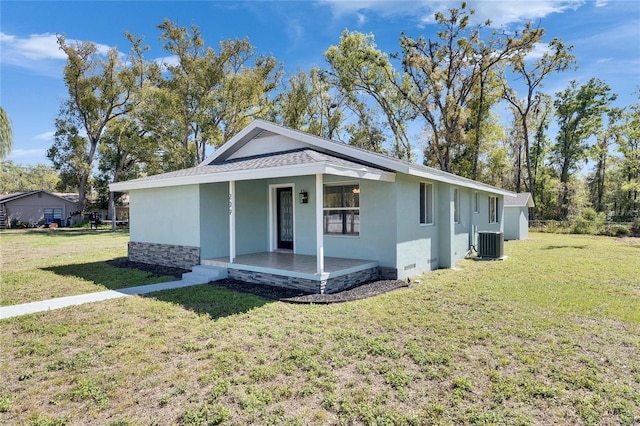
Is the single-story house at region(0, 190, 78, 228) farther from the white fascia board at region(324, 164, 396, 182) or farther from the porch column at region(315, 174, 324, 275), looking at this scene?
the white fascia board at region(324, 164, 396, 182)

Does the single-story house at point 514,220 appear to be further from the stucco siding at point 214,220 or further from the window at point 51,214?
the window at point 51,214

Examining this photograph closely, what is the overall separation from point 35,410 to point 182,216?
679 centimetres

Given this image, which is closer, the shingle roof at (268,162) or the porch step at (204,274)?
the shingle roof at (268,162)

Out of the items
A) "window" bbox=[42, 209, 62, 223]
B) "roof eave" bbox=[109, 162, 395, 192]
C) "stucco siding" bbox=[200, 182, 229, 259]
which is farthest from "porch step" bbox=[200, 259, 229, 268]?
"window" bbox=[42, 209, 62, 223]

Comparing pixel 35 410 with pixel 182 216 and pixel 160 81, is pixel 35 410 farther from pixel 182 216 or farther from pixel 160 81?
pixel 160 81

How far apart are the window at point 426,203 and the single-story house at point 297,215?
1.2 inches

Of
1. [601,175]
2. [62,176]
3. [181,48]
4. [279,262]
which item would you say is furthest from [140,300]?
[601,175]

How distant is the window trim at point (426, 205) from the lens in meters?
9.67

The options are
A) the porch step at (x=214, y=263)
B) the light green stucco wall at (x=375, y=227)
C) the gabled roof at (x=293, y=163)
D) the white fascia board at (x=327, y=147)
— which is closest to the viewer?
the gabled roof at (x=293, y=163)

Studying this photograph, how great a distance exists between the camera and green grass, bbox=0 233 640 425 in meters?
3.09

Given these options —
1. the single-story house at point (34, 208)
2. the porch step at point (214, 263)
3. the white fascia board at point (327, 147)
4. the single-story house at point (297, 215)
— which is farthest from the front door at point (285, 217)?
the single-story house at point (34, 208)

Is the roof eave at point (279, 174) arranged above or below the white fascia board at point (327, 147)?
below

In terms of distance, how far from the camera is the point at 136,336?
479 cm

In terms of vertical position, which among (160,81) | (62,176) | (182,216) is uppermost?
(160,81)
